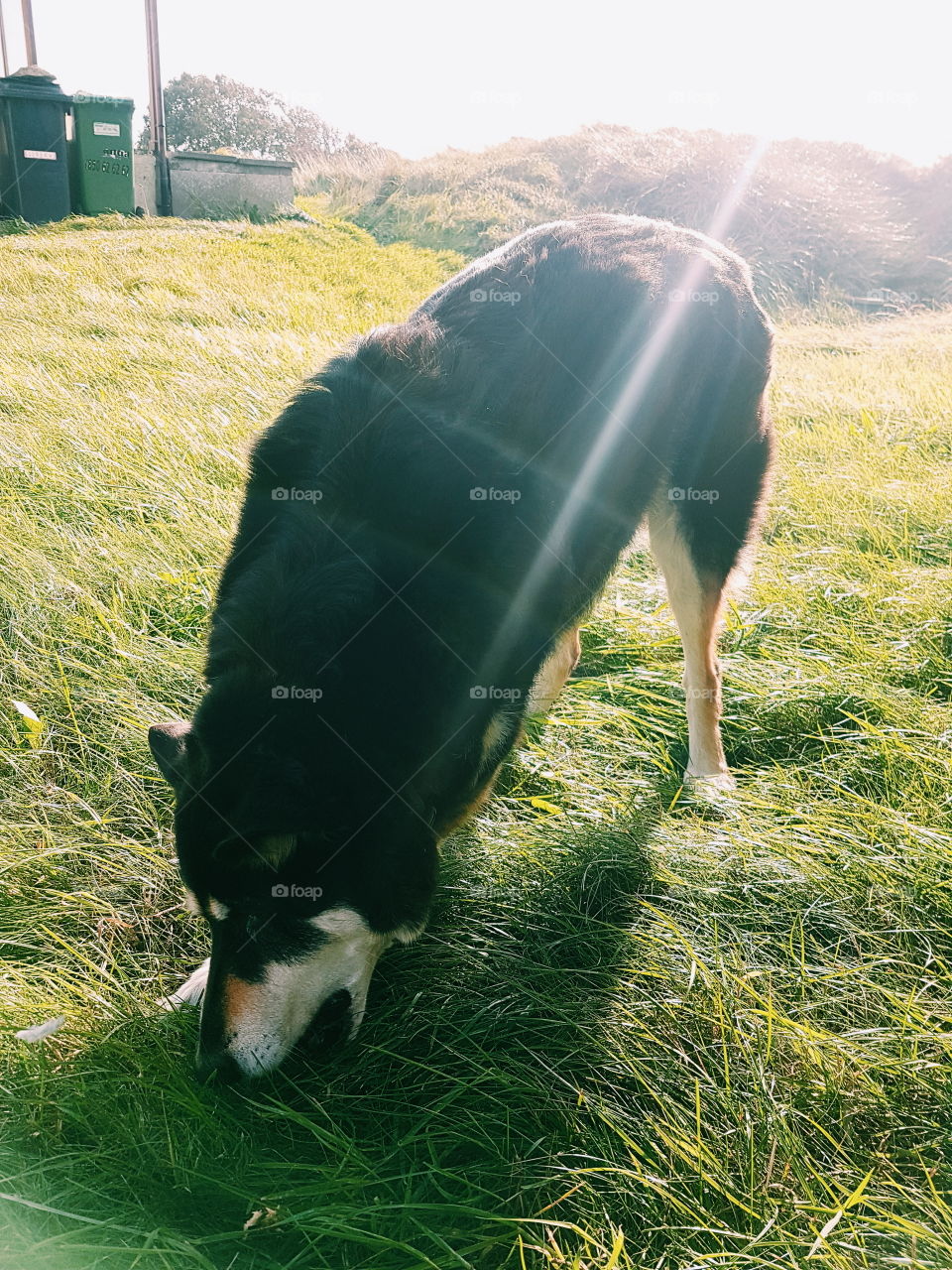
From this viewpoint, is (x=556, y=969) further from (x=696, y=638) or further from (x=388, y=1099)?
(x=696, y=638)

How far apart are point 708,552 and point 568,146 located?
22.8m

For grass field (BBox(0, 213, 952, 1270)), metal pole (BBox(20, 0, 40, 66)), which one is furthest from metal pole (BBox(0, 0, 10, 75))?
grass field (BBox(0, 213, 952, 1270))

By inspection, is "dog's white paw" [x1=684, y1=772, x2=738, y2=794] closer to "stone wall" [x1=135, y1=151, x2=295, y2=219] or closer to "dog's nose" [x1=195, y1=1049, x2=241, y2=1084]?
"dog's nose" [x1=195, y1=1049, x2=241, y2=1084]

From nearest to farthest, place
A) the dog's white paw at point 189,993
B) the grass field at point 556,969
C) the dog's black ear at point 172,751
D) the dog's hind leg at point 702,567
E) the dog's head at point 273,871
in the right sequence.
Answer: the grass field at point 556,969
the dog's head at point 273,871
the dog's black ear at point 172,751
the dog's white paw at point 189,993
the dog's hind leg at point 702,567

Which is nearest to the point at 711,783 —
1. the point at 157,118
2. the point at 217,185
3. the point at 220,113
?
the point at 217,185

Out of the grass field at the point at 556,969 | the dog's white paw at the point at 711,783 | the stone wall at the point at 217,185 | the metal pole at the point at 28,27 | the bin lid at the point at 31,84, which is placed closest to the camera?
the grass field at the point at 556,969

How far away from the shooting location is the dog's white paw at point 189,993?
2031 millimetres

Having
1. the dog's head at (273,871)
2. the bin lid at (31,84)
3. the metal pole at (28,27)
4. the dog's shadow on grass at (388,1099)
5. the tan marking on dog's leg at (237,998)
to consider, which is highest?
the metal pole at (28,27)

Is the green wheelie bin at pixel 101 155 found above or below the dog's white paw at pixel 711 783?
above

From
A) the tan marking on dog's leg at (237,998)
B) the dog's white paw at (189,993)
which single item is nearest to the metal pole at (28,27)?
the dog's white paw at (189,993)

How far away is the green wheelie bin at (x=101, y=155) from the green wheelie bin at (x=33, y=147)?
34 cm

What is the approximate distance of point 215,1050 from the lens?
70.3 inches

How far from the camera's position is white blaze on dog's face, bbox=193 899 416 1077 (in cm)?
178

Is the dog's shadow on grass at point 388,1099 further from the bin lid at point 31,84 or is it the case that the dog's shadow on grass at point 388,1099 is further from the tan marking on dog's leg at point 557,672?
the bin lid at point 31,84
